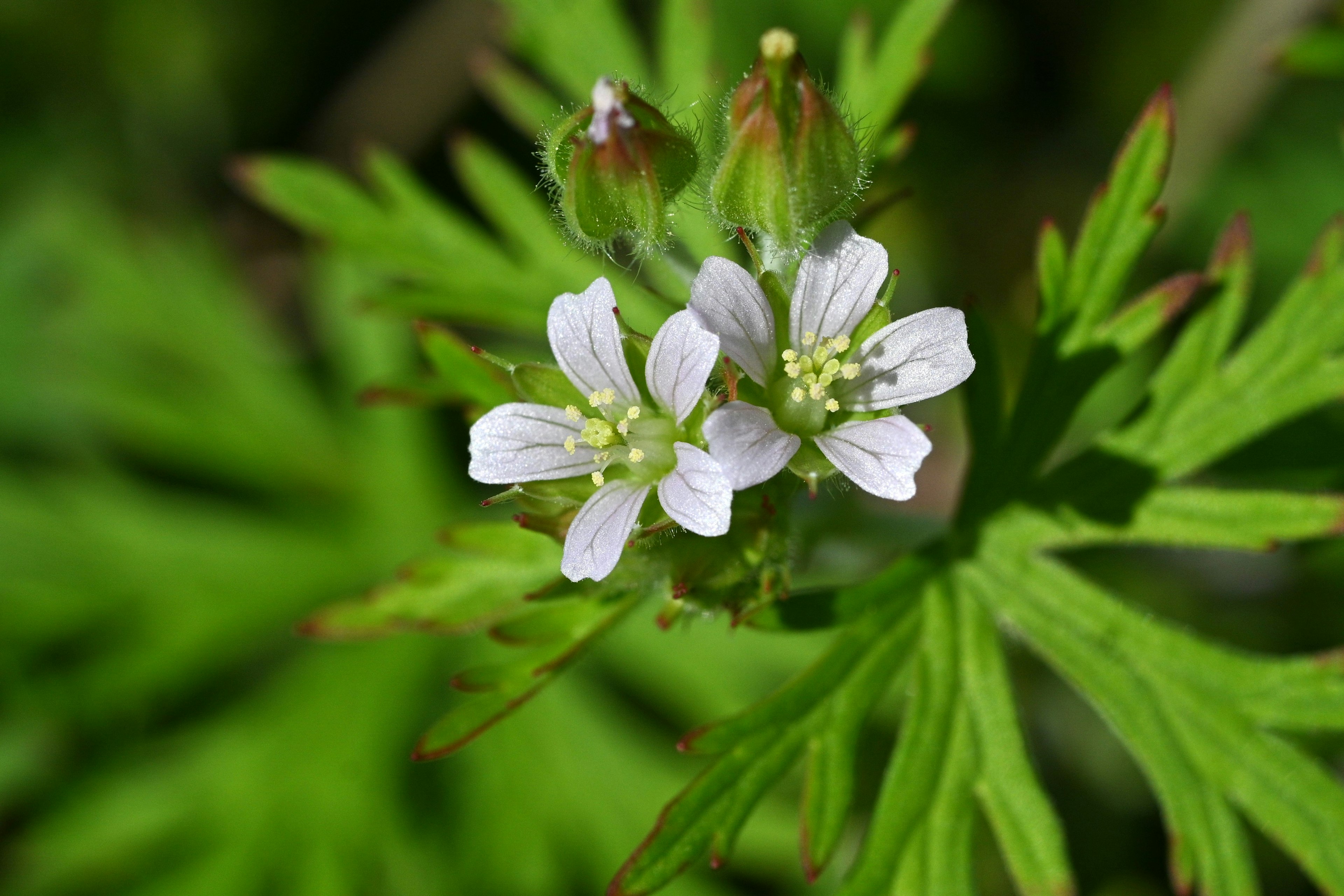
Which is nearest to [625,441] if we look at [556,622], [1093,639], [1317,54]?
[556,622]

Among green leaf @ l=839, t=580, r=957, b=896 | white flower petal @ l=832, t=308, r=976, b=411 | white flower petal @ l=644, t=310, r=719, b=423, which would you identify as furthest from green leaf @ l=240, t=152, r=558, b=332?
green leaf @ l=839, t=580, r=957, b=896

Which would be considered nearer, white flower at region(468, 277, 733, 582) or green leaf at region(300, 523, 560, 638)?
white flower at region(468, 277, 733, 582)

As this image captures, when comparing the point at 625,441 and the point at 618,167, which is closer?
the point at 618,167

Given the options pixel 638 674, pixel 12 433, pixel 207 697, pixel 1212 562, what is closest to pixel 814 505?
pixel 638 674

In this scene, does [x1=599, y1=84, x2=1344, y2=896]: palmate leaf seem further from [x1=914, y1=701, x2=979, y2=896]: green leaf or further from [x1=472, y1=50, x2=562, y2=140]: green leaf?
[x1=472, y1=50, x2=562, y2=140]: green leaf

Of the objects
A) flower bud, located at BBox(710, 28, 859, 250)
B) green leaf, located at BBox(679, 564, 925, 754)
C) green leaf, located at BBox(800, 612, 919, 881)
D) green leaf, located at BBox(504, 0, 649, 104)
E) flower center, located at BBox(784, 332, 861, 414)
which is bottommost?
green leaf, located at BBox(800, 612, 919, 881)

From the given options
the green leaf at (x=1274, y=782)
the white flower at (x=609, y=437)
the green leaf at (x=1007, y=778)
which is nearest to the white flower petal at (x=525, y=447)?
the white flower at (x=609, y=437)

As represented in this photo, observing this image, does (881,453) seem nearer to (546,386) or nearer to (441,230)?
(546,386)

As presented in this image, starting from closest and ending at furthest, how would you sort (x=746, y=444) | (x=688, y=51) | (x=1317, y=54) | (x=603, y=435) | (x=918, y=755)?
(x=746, y=444) → (x=603, y=435) → (x=918, y=755) → (x=1317, y=54) → (x=688, y=51)
